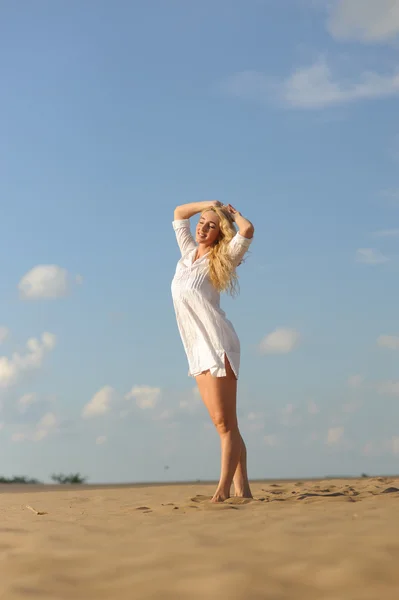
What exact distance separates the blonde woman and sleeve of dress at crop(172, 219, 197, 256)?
267mm

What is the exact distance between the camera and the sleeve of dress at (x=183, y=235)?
7441 millimetres

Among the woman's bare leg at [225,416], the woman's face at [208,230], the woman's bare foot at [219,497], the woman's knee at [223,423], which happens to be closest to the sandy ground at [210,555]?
the woman's bare foot at [219,497]

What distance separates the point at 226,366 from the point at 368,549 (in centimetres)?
289

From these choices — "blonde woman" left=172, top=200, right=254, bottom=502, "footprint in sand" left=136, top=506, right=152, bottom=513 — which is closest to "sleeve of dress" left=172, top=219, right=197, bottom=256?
"blonde woman" left=172, top=200, right=254, bottom=502

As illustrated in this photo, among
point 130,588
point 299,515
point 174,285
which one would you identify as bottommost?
point 130,588

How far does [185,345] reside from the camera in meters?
7.06

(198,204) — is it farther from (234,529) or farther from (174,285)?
(234,529)

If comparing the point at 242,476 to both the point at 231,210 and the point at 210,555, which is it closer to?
the point at 231,210

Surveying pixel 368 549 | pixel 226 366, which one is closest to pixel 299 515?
pixel 368 549

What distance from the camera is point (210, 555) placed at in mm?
3973

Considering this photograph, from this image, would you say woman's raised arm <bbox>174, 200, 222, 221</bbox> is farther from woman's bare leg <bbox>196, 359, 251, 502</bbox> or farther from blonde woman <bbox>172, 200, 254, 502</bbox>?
woman's bare leg <bbox>196, 359, 251, 502</bbox>

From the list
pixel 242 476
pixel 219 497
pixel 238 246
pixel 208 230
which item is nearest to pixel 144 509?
pixel 219 497

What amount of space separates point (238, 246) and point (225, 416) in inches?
58.2

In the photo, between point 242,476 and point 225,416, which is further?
point 242,476
